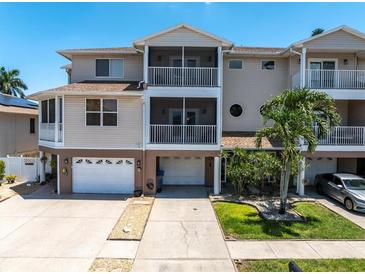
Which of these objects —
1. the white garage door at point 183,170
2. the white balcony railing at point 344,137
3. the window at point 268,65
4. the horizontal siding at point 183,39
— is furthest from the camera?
the window at point 268,65

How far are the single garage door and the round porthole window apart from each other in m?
7.67

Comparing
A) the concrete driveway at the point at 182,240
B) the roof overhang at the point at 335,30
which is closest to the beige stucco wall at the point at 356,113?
the roof overhang at the point at 335,30

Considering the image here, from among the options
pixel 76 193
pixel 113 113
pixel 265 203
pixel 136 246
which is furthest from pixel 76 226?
pixel 265 203

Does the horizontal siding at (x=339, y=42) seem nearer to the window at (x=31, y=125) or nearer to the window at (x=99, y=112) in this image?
the window at (x=99, y=112)

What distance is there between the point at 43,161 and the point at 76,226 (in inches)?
331

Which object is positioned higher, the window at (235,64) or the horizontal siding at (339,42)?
the horizontal siding at (339,42)

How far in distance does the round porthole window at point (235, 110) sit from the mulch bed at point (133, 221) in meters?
8.15

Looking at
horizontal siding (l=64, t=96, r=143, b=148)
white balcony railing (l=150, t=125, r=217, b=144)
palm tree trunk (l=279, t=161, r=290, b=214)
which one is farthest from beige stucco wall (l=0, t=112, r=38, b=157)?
palm tree trunk (l=279, t=161, r=290, b=214)

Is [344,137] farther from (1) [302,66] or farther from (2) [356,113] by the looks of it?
(1) [302,66]

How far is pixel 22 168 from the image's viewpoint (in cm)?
1842

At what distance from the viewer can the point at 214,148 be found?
1572 cm

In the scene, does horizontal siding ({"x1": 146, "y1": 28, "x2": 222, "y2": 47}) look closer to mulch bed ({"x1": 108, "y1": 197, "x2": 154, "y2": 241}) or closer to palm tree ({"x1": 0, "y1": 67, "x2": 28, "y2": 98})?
mulch bed ({"x1": 108, "y1": 197, "x2": 154, "y2": 241})

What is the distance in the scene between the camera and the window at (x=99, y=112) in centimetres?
1559

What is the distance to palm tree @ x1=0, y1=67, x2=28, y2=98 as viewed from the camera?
42.8 meters
